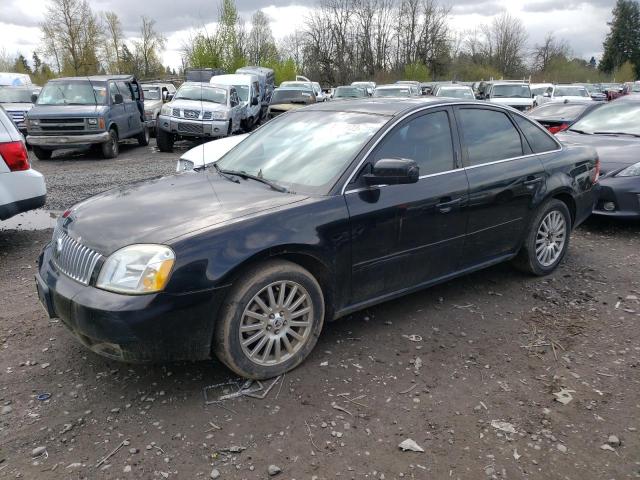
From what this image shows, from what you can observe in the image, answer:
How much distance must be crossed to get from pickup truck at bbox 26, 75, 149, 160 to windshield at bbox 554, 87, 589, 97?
1824 cm

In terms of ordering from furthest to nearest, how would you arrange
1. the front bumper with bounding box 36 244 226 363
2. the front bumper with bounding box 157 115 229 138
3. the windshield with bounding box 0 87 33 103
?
the windshield with bounding box 0 87 33 103
the front bumper with bounding box 157 115 229 138
the front bumper with bounding box 36 244 226 363

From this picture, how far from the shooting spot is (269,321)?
3.22m

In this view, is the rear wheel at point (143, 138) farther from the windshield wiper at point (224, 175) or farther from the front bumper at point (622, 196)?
the front bumper at point (622, 196)

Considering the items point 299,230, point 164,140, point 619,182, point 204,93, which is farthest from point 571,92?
point 299,230

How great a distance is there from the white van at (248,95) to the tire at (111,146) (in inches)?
160

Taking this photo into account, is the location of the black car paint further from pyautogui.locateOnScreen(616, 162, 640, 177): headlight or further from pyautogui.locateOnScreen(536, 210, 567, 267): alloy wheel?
pyautogui.locateOnScreen(536, 210, 567, 267): alloy wheel

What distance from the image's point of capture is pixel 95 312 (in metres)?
2.82

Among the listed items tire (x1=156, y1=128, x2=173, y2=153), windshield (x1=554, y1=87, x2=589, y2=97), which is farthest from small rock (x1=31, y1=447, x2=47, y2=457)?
windshield (x1=554, y1=87, x2=589, y2=97)

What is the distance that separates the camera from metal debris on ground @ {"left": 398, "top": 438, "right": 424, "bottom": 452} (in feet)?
8.87

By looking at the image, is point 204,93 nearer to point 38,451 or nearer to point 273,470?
point 38,451

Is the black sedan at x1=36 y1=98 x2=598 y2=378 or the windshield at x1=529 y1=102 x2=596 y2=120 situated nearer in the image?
the black sedan at x1=36 y1=98 x2=598 y2=378

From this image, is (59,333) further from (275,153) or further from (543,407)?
(543,407)

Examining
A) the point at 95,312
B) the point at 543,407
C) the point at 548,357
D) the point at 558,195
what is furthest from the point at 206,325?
the point at 558,195

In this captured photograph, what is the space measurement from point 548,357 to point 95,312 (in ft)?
9.43
